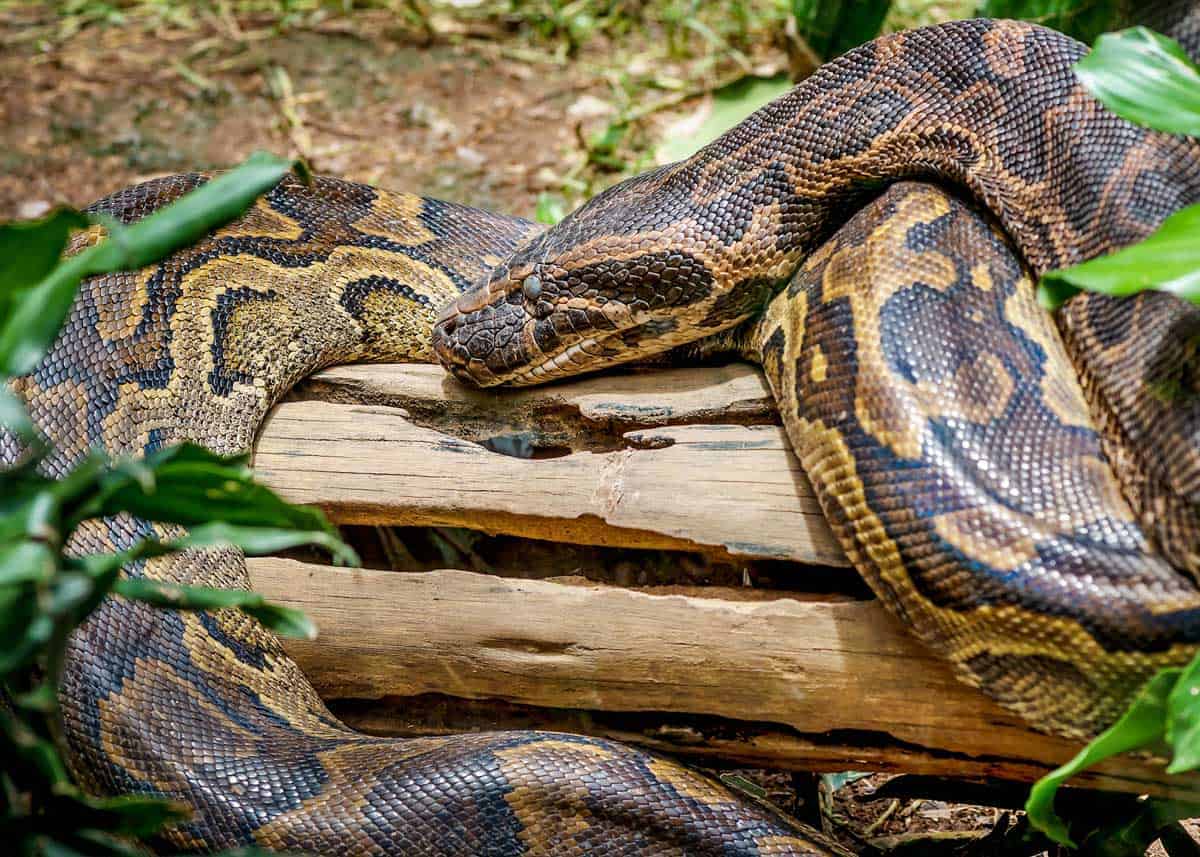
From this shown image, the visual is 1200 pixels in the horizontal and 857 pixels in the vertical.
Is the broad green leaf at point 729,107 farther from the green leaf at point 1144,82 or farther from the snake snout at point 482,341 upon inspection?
the green leaf at point 1144,82

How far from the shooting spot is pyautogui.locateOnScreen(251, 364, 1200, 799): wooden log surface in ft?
10.5

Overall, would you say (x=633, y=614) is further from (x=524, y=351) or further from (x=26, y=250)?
(x=26, y=250)

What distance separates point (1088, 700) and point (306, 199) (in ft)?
12.1

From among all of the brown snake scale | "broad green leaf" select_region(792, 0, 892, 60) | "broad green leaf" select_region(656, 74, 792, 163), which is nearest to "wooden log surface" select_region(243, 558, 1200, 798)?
the brown snake scale

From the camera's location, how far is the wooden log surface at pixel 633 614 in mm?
3197

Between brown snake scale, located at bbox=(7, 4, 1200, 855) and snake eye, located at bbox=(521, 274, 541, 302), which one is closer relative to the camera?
brown snake scale, located at bbox=(7, 4, 1200, 855)

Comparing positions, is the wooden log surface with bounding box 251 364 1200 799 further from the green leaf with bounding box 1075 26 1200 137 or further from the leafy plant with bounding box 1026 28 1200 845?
the green leaf with bounding box 1075 26 1200 137

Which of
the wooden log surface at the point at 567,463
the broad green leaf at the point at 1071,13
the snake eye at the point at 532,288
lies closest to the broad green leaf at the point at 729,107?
the broad green leaf at the point at 1071,13

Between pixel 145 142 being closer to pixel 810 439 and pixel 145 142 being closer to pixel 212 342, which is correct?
pixel 212 342

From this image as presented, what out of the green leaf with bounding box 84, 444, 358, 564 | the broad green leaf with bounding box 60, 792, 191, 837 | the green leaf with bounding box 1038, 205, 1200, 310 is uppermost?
the green leaf with bounding box 1038, 205, 1200, 310

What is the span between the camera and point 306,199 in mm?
4746

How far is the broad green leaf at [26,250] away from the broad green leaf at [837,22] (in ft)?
16.5

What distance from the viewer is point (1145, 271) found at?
8.12ft

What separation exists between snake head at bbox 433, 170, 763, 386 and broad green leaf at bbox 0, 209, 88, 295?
83.5 inches
